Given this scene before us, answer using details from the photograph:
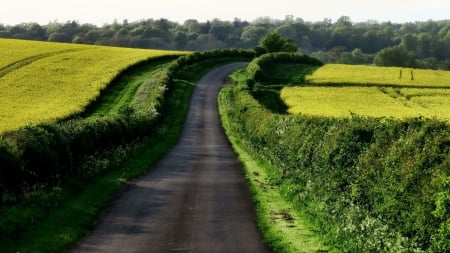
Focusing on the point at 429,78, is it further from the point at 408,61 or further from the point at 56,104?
the point at 408,61

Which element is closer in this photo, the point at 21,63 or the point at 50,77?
the point at 50,77

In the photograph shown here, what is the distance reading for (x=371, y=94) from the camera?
70125 millimetres

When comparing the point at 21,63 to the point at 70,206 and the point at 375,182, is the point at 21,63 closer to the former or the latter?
the point at 70,206

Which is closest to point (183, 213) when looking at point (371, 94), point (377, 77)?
point (371, 94)

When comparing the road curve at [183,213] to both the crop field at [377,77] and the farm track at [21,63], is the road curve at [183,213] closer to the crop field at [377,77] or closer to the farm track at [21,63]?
the farm track at [21,63]

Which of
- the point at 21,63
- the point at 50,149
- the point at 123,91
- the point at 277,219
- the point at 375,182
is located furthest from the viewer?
the point at 21,63

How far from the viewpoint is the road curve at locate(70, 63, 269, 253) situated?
16750 millimetres

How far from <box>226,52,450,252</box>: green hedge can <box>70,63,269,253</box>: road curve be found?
252 centimetres

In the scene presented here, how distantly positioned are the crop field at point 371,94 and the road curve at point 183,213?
2296cm

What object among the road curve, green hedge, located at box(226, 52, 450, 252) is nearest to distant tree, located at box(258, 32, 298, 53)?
the road curve

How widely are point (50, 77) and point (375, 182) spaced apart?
6281cm

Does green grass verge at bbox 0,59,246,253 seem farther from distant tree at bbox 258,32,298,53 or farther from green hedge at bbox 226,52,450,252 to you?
distant tree at bbox 258,32,298,53

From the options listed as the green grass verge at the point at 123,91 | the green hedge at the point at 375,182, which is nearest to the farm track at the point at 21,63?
the green grass verge at the point at 123,91

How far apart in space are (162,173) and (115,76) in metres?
48.2
